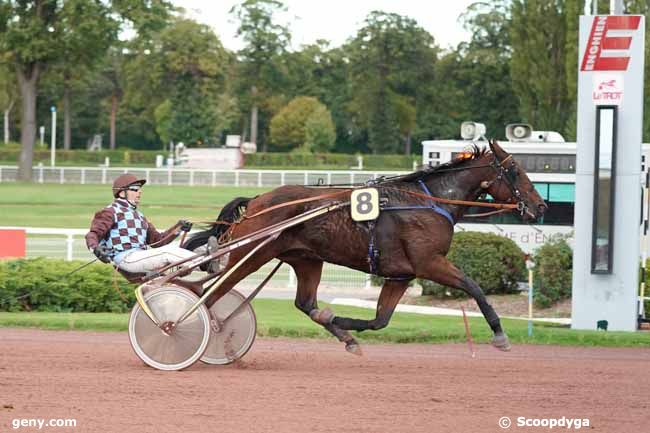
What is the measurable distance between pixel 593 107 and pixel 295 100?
58.1 m

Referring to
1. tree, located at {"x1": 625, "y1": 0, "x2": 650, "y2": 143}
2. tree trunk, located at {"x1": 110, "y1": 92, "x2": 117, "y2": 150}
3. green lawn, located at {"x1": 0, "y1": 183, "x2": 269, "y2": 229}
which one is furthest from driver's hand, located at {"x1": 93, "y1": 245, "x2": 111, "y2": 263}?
tree trunk, located at {"x1": 110, "y1": 92, "x2": 117, "y2": 150}

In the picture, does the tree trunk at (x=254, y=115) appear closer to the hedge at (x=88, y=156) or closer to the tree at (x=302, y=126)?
the tree at (x=302, y=126)

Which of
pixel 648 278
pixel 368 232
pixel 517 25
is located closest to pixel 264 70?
pixel 517 25

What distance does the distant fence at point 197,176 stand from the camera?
1670 inches

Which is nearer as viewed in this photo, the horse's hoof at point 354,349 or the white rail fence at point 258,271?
the horse's hoof at point 354,349

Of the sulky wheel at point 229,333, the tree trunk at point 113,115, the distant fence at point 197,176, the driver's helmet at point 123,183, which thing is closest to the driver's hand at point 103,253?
the driver's helmet at point 123,183

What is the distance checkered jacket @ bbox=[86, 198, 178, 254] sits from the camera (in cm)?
836

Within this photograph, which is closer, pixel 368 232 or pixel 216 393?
pixel 216 393

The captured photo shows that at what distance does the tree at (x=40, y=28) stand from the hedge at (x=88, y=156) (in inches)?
564

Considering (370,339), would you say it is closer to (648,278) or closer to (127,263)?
(127,263)

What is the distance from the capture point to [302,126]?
68500mm

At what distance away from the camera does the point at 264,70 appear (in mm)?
71250

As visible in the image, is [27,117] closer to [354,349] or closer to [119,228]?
[119,228]

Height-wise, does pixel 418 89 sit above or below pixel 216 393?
above
